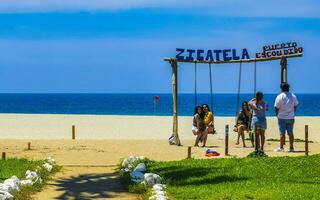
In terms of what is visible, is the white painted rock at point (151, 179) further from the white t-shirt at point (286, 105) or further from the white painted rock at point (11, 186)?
the white t-shirt at point (286, 105)

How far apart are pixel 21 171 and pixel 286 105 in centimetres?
832

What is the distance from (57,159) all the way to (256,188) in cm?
848

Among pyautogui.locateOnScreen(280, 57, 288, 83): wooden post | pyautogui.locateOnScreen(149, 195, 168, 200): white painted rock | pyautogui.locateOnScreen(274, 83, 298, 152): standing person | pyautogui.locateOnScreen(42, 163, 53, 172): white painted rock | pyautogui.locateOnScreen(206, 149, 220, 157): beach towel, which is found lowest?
pyautogui.locateOnScreen(149, 195, 168, 200): white painted rock

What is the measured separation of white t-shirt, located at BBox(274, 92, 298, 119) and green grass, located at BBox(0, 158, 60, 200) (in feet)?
22.6

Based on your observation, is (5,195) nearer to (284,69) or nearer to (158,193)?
(158,193)

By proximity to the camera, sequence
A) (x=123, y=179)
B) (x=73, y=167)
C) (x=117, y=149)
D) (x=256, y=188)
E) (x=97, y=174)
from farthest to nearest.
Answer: (x=117, y=149) → (x=73, y=167) → (x=97, y=174) → (x=123, y=179) → (x=256, y=188)

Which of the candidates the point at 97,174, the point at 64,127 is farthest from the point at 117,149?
the point at 64,127

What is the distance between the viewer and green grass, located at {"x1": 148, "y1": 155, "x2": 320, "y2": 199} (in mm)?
12342

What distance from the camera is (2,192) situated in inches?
447

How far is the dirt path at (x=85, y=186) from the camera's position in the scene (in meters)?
13.0

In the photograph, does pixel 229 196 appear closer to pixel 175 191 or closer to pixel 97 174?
pixel 175 191

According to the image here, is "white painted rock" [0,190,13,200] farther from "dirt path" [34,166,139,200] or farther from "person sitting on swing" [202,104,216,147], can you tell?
"person sitting on swing" [202,104,216,147]

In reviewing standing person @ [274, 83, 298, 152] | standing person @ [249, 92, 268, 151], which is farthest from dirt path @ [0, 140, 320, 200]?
standing person @ [274, 83, 298, 152]

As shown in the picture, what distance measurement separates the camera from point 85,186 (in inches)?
567
